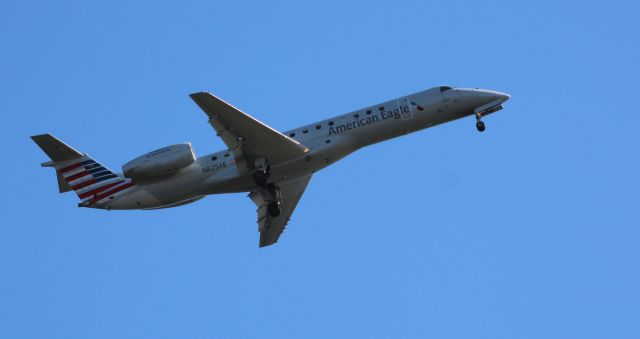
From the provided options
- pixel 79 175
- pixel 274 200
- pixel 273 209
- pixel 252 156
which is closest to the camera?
pixel 252 156

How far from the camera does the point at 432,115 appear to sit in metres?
39.1

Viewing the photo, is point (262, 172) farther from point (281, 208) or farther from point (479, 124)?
point (479, 124)

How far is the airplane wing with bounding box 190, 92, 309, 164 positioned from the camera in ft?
120

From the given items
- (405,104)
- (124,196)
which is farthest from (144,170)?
(405,104)

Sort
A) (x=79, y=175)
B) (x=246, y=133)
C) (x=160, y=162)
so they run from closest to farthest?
(x=246, y=133)
(x=160, y=162)
(x=79, y=175)

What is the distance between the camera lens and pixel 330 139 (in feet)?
127

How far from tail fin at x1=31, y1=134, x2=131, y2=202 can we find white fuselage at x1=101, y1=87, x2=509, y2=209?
129 centimetres

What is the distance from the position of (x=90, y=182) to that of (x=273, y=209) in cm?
702

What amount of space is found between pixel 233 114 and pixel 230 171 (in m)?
3.01

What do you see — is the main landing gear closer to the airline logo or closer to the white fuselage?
the white fuselage

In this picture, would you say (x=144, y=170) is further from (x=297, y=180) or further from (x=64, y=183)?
(x=297, y=180)

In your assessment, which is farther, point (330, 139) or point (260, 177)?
point (330, 139)

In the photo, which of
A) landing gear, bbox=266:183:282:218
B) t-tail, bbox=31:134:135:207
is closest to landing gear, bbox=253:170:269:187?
landing gear, bbox=266:183:282:218

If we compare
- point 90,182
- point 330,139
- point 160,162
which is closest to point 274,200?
point 330,139
